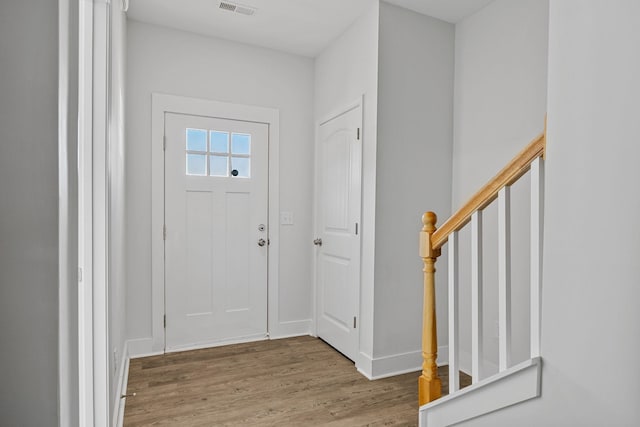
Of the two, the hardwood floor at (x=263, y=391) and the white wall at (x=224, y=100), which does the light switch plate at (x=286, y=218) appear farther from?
the hardwood floor at (x=263, y=391)

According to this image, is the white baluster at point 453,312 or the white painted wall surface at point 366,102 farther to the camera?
the white painted wall surface at point 366,102

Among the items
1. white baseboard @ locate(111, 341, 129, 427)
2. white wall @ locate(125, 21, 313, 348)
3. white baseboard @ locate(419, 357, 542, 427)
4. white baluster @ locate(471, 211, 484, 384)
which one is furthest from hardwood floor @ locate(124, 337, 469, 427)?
white baluster @ locate(471, 211, 484, 384)

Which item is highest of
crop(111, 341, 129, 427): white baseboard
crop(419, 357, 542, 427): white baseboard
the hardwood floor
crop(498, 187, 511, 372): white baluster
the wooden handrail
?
the wooden handrail

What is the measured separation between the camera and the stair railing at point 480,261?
1.04 metres

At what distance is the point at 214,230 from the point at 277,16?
1.88m

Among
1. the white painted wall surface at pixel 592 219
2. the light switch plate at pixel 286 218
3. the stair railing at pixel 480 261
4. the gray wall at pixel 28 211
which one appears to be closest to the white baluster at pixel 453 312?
the stair railing at pixel 480 261

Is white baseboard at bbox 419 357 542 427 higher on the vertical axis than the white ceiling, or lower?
lower

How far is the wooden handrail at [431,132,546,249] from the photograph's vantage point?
108cm

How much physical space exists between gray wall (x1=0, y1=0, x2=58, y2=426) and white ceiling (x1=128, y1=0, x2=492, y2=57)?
2.64 meters

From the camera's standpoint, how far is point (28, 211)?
44 centimetres

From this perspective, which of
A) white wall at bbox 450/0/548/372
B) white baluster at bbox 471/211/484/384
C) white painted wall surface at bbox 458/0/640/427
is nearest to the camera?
white painted wall surface at bbox 458/0/640/427

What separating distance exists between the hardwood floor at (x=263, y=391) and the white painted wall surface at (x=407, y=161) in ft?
1.18

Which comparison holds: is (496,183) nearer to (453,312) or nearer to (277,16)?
(453,312)

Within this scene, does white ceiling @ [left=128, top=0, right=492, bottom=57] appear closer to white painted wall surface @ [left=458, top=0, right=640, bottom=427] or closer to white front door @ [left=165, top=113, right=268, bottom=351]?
white front door @ [left=165, top=113, right=268, bottom=351]
